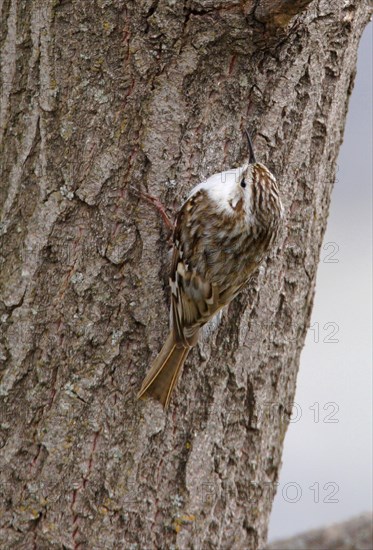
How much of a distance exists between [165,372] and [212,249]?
2.15 feet

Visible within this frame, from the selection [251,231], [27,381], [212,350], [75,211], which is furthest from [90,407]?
[251,231]

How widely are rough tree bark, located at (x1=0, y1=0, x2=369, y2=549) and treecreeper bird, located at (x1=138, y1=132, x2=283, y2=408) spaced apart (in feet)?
0.16

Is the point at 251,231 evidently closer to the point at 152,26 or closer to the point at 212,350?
the point at 212,350

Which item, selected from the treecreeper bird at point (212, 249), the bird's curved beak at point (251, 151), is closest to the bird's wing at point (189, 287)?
the treecreeper bird at point (212, 249)

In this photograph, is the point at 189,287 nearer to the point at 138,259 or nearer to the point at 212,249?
the point at 212,249

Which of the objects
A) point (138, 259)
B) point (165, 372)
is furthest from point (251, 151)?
point (165, 372)

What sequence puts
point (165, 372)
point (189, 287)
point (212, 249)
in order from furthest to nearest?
point (212, 249) → point (189, 287) → point (165, 372)

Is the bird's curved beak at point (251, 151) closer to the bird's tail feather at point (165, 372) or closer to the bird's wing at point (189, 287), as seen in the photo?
the bird's wing at point (189, 287)

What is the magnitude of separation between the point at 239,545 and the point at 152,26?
4.50 feet

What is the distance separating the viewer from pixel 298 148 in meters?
2.27

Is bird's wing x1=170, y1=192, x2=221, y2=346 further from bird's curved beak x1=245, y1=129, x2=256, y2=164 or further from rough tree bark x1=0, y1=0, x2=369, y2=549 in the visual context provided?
bird's curved beak x1=245, y1=129, x2=256, y2=164

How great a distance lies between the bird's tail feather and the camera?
207cm

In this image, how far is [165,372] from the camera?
2.08 metres

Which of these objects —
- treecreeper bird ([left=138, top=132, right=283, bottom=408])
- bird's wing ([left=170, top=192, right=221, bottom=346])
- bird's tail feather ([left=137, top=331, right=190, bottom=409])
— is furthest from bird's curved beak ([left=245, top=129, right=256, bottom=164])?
bird's tail feather ([left=137, top=331, right=190, bottom=409])
